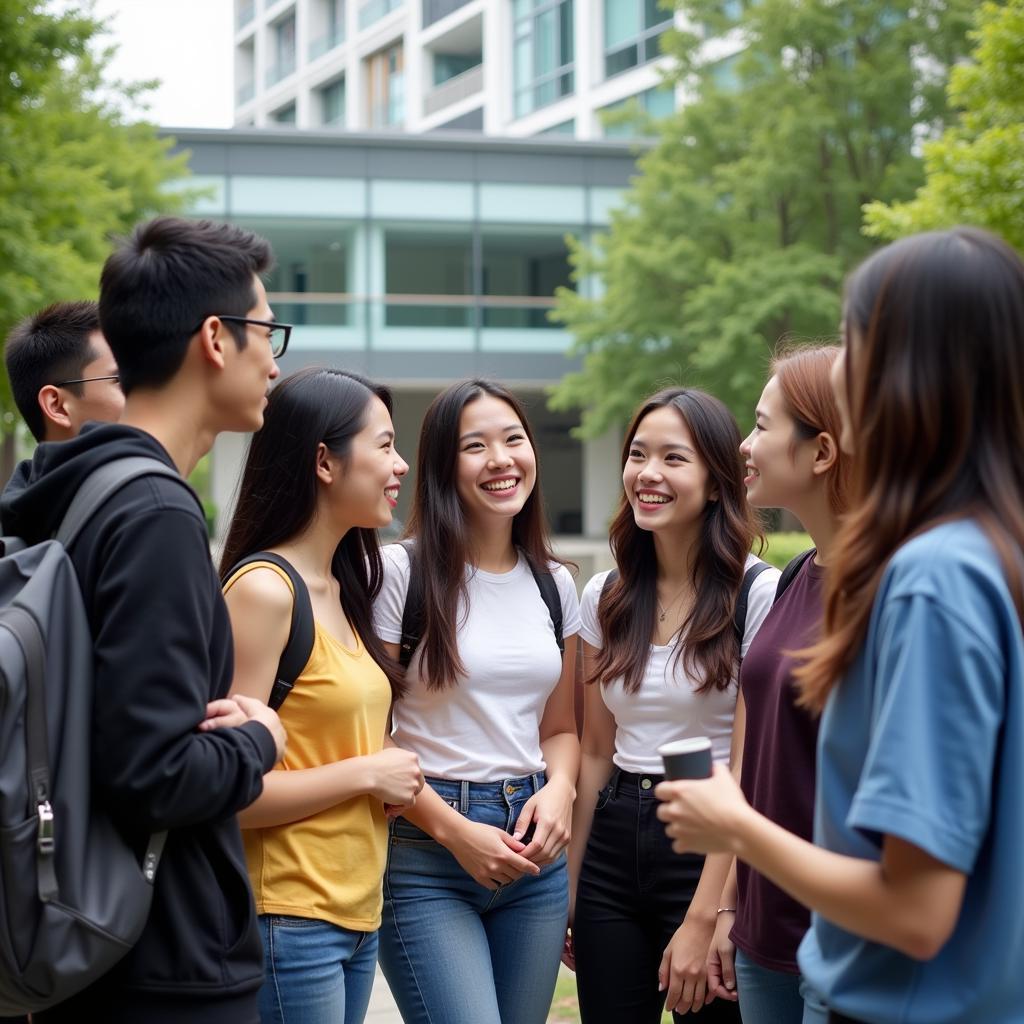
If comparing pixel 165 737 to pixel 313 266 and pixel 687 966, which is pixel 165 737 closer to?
pixel 687 966

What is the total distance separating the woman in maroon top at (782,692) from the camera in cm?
305

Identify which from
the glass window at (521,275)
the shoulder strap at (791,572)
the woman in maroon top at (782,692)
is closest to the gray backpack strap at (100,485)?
A: the woman in maroon top at (782,692)

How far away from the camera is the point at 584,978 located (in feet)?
12.4

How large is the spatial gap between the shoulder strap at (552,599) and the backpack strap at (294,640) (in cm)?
102

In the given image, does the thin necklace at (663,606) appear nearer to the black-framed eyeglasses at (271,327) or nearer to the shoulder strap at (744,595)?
the shoulder strap at (744,595)

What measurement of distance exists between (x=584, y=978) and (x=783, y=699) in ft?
3.97

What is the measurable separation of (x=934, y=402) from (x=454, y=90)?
156 feet

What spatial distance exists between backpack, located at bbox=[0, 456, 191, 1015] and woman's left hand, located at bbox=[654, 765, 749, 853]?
2.82 ft

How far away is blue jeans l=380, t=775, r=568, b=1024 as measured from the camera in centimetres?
349

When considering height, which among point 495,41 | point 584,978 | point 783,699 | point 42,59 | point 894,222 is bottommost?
point 584,978

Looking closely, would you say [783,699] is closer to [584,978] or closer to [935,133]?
[584,978]

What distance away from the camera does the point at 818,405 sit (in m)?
3.35

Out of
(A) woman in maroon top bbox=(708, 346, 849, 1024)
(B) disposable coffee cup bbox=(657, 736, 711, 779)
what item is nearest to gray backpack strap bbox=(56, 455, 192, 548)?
(B) disposable coffee cup bbox=(657, 736, 711, 779)

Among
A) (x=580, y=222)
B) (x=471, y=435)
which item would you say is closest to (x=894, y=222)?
(x=471, y=435)
